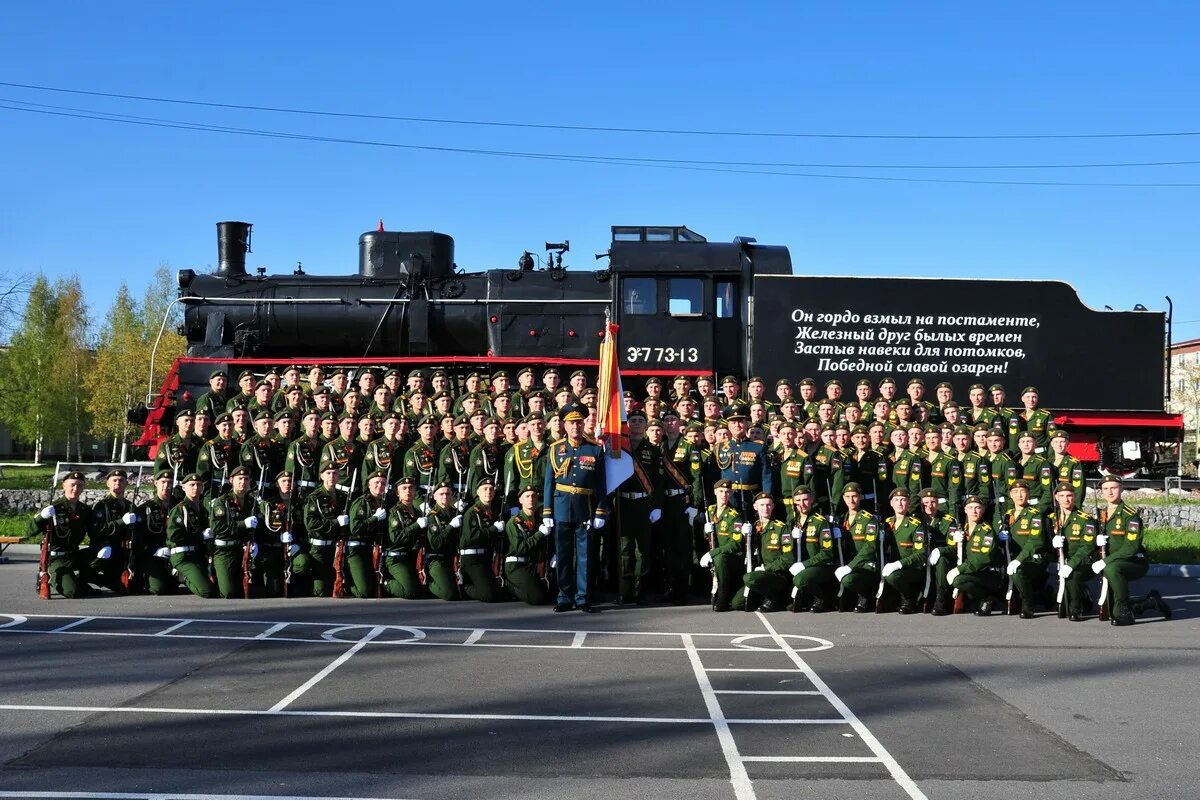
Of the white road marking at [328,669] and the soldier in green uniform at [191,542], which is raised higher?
the soldier in green uniform at [191,542]

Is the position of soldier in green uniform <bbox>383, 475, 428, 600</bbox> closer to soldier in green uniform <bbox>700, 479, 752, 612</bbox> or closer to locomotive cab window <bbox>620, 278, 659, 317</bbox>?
soldier in green uniform <bbox>700, 479, 752, 612</bbox>

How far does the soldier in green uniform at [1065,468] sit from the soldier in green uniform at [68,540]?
1019 centimetres

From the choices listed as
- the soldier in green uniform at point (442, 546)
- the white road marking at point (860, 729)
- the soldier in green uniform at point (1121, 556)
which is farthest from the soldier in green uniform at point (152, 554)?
the soldier in green uniform at point (1121, 556)

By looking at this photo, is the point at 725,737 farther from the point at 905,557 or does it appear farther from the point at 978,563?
the point at 978,563

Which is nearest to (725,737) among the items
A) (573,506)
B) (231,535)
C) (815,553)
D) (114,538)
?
(573,506)

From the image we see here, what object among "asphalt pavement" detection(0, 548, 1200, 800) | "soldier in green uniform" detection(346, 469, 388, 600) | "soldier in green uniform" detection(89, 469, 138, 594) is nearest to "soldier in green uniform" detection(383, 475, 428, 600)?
"soldier in green uniform" detection(346, 469, 388, 600)

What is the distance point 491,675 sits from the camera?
25.6 ft

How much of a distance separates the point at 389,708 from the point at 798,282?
1079cm

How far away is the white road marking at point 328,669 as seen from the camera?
6.81m

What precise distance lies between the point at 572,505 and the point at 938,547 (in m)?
3.69

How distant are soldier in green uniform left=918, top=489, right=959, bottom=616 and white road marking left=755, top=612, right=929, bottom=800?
2.41m

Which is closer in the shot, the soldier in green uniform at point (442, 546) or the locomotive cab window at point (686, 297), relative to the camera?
the soldier in green uniform at point (442, 546)

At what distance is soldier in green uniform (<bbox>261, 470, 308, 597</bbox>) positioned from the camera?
11.5 m

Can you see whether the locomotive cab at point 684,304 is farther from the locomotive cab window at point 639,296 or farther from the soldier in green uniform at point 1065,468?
the soldier in green uniform at point 1065,468
